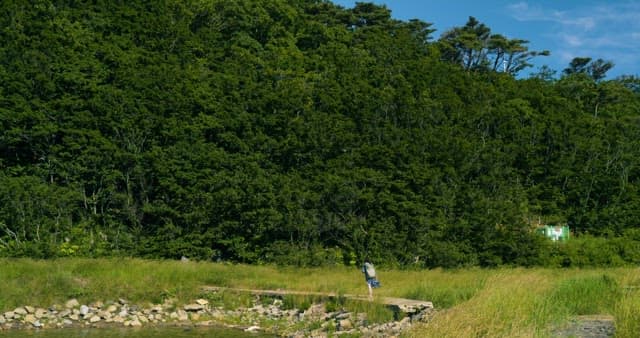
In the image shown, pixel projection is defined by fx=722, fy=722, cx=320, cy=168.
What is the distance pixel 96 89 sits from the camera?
37875 mm

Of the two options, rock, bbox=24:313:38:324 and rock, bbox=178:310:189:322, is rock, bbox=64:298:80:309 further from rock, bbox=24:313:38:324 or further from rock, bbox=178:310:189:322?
rock, bbox=178:310:189:322

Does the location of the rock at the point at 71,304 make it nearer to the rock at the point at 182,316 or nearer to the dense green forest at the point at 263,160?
the rock at the point at 182,316

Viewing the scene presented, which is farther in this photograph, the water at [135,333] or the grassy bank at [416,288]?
the water at [135,333]

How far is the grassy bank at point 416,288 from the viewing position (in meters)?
11.8

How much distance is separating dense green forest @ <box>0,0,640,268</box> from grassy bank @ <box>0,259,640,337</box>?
6.40 metres

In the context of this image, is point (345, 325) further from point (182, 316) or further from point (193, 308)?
point (193, 308)

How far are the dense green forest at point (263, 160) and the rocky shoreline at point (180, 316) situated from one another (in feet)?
36.5

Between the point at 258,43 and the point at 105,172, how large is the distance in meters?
20.2

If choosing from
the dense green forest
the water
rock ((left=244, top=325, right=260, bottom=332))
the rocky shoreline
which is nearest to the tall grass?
the rocky shoreline

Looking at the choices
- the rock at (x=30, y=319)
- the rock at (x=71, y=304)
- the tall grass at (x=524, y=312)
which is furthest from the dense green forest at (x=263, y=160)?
the tall grass at (x=524, y=312)

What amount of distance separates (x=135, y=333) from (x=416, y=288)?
27.3ft

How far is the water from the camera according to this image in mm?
19344

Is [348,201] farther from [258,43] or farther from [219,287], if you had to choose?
[258,43]

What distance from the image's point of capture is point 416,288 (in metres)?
22.0
